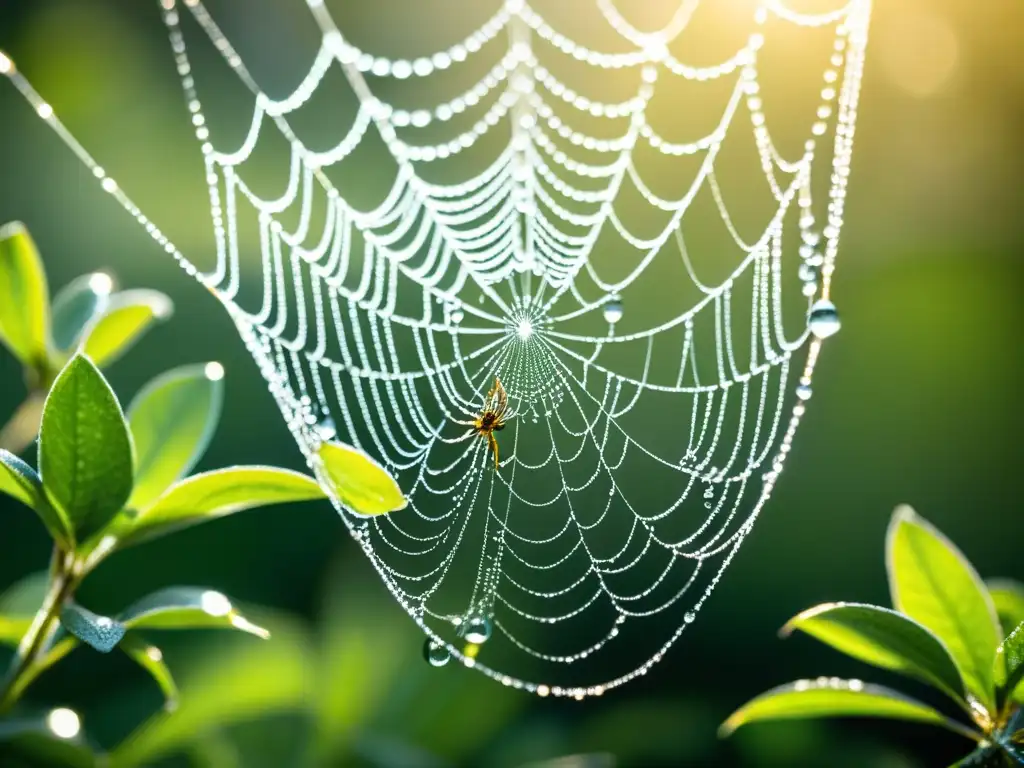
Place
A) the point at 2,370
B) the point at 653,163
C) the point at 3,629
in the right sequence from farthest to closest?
the point at 653,163 < the point at 2,370 < the point at 3,629

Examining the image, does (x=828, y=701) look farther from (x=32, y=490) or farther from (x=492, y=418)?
(x=32, y=490)

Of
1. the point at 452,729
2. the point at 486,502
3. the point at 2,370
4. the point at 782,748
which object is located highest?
the point at 2,370

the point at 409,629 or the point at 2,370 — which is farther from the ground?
the point at 2,370

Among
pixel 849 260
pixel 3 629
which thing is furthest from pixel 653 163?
pixel 3 629

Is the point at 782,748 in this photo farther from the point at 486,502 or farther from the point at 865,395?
the point at 865,395

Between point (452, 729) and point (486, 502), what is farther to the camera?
point (486, 502)

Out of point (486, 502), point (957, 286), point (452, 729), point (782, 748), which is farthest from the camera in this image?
point (957, 286)

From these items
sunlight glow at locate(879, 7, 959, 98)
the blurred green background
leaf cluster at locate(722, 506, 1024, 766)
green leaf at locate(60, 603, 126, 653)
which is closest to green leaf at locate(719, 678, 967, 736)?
leaf cluster at locate(722, 506, 1024, 766)

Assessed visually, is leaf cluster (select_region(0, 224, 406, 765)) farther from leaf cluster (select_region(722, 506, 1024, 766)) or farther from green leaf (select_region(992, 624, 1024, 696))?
green leaf (select_region(992, 624, 1024, 696))
